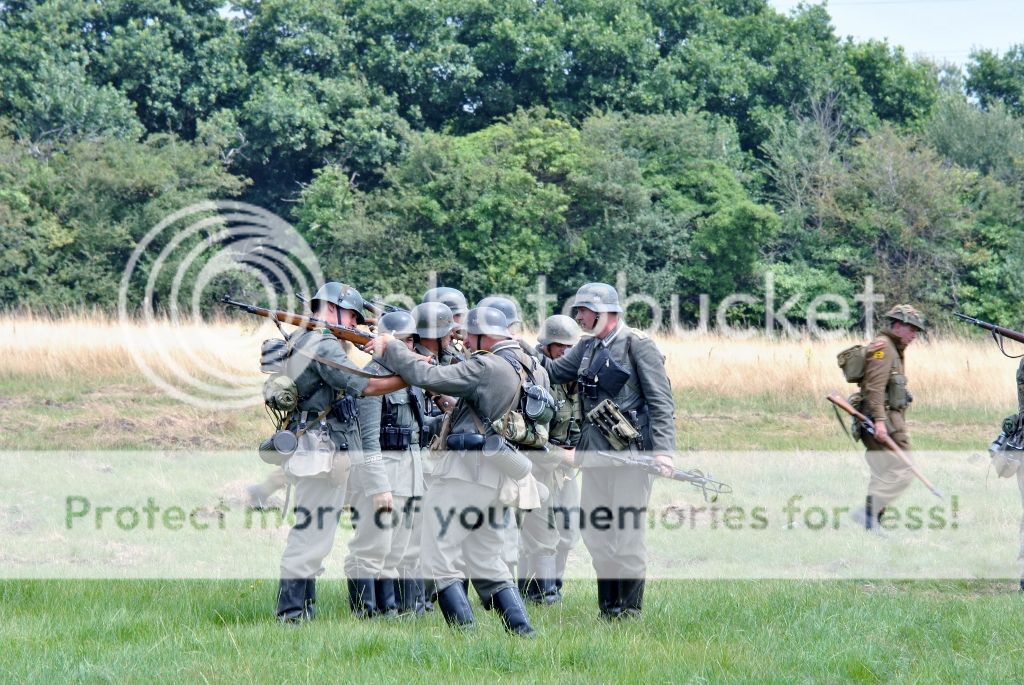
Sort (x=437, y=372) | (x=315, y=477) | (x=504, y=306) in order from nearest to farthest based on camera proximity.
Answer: (x=437, y=372)
(x=315, y=477)
(x=504, y=306)

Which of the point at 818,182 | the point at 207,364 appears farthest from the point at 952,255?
the point at 207,364

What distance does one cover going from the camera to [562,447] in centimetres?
895

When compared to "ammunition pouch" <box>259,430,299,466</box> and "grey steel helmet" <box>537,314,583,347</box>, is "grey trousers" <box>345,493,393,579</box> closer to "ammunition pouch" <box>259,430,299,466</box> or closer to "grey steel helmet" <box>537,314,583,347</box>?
"ammunition pouch" <box>259,430,299,466</box>

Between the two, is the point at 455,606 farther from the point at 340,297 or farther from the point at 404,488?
the point at 340,297

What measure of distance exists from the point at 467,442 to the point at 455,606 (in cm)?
96

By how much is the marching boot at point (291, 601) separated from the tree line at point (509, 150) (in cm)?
2474

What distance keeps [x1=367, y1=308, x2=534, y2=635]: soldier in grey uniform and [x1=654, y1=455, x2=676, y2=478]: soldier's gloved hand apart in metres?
0.98

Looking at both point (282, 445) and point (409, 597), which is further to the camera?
point (409, 597)

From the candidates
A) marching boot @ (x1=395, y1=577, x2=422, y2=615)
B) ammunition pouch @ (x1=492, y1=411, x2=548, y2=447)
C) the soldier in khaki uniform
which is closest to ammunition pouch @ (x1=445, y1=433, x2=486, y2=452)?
ammunition pouch @ (x1=492, y1=411, x2=548, y2=447)

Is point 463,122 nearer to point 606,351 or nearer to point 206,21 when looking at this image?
point 206,21

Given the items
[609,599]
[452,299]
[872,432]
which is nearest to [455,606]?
[609,599]

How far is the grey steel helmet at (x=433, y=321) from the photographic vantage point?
7781mm

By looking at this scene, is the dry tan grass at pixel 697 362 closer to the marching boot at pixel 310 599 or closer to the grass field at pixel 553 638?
the grass field at pixel 553 638

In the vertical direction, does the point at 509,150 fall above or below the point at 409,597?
above
